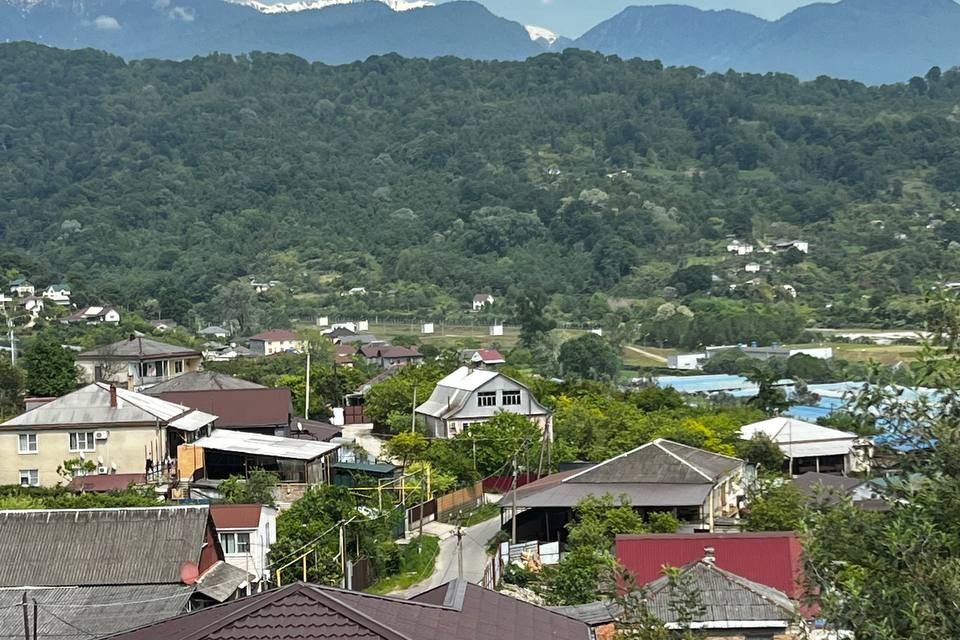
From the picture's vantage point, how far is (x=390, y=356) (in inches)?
2394

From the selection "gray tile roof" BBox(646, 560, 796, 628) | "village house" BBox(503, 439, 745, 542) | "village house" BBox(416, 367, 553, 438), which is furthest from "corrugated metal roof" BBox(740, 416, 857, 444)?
"gray tile roof" BBox(646, 560, 796, 628)

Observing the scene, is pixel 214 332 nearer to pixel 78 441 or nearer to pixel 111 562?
pixel 78 441

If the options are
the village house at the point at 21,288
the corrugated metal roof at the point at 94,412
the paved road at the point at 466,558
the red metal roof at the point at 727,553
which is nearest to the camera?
the red metal roof at the point at 727,553

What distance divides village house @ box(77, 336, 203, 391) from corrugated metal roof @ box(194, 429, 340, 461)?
10.00m

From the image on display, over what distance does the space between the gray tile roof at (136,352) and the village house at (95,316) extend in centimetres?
2922

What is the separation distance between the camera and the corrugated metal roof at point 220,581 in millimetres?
17031

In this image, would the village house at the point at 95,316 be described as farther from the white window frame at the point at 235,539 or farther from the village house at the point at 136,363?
the white window frame at the point at 235,539

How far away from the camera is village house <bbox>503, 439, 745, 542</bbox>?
24.9 meters

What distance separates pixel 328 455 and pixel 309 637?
70.3ft

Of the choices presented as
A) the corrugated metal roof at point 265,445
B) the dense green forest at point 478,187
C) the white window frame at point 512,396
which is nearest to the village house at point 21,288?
the dense green forest at point 478,187

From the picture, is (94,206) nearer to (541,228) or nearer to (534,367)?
(541,228)

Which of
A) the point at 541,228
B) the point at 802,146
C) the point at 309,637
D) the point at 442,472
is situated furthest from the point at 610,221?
the point at 309,637

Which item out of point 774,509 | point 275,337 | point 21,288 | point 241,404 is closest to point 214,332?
point 275,337

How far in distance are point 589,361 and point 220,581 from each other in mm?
43804
